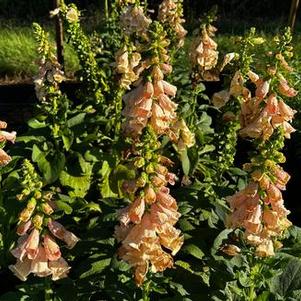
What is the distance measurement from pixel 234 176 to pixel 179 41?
3.61ft

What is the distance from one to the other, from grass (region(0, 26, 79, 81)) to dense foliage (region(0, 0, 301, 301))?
2943 millimetres

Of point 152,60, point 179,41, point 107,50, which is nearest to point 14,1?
point 107,50

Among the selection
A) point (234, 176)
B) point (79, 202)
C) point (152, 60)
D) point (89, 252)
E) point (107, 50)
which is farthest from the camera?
point (107, 50)

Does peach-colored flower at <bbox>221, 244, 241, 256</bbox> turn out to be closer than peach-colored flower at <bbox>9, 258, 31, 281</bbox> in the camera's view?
No

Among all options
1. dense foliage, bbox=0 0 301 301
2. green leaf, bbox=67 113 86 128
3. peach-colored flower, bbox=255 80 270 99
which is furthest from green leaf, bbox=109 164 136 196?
peach-colored flower, bbox=255 80 270 99

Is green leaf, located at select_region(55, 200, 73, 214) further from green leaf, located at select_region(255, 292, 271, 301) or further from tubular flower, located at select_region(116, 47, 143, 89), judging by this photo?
green leaf, located at select_region(255, 292, 271, 301)

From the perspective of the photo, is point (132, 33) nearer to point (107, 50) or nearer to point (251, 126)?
point (107, 50)

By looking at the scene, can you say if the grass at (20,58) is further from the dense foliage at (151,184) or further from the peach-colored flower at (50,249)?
the peach-colored flower at (50,249)

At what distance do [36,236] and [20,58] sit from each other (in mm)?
6228

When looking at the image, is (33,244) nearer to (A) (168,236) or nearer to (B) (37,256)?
(B) (37,256)

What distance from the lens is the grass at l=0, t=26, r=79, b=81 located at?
8.49 metres

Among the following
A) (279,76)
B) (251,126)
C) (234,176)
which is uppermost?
(279,76)

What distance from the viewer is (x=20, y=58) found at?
8.77m

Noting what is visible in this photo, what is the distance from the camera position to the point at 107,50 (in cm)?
599
